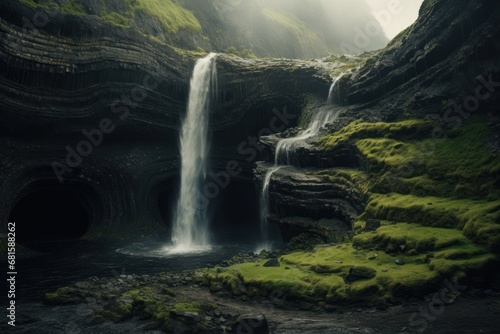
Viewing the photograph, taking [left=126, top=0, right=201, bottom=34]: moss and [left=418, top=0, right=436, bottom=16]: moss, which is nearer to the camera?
[left=418, top=0, right=436, bottom=16]: moss

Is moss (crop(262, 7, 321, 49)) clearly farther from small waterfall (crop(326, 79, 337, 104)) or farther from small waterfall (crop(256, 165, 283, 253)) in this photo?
small waterfall (crop(256, 165, 283, 253))

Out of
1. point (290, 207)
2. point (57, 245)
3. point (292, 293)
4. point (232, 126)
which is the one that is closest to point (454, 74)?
point (290, 207)

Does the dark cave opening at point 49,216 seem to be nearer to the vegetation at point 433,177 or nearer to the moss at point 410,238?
the vegetation at point 433,177

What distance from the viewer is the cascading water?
34.0m

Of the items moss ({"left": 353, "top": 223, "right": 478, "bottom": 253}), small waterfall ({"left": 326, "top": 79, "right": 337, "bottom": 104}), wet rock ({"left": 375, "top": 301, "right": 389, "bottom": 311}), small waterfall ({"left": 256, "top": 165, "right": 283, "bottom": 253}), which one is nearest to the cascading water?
Result: small waterfall ({"left": 256, "top": 165, "right": 283, "bottom": 253})

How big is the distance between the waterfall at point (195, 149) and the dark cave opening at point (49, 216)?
11464 millimetres

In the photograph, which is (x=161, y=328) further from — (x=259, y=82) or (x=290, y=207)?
(x=259, y=82)

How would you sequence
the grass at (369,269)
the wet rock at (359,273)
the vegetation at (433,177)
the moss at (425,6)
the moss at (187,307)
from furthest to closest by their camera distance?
the moss at (425,6)
the vegetation at (433,177)
the wet rock at (359,273)
the grass at (369,269)
the moss at (187,307)

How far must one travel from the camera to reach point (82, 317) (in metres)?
16.6

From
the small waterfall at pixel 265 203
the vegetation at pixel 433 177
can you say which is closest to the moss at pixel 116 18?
the small waterfall at pixel 265 203

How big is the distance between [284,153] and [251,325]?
22402 millimetres

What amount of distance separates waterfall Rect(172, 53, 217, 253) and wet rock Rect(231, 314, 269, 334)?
30181 mm

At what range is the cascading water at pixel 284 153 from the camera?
34031 mm

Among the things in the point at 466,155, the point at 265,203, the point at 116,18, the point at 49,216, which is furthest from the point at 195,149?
the point at 466,155
